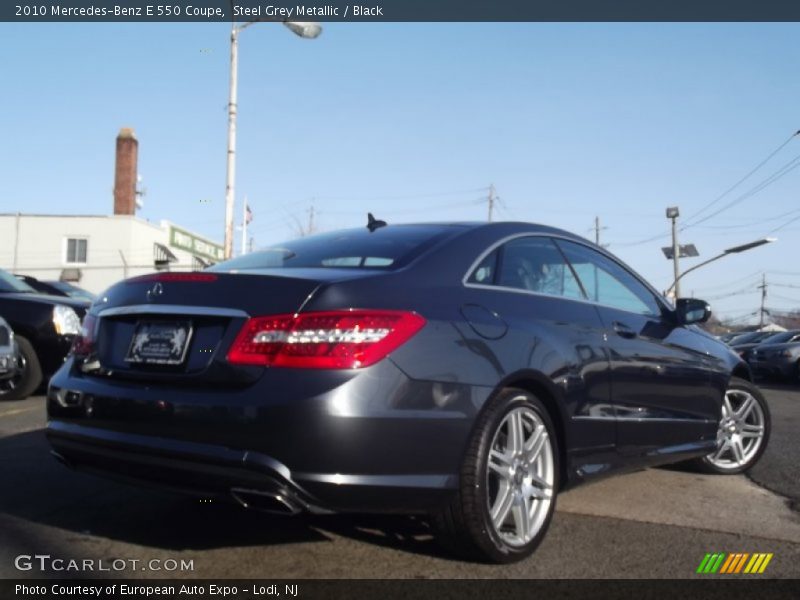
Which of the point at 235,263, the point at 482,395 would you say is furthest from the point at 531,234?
the point at 235,263

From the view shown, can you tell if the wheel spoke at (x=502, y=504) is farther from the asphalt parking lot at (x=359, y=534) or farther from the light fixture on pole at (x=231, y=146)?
the light fixture on pole at (x=231, y=146)

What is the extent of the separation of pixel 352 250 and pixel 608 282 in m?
1.56

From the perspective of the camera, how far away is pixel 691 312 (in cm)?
488

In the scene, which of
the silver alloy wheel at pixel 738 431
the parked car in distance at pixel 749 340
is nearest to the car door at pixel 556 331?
the silver alloy wheel at pixel 738 431

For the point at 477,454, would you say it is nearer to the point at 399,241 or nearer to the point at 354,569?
the point at 354,569

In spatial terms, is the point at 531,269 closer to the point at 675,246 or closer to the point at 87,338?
the point at 87,338

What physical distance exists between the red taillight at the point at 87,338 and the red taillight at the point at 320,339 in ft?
2.89

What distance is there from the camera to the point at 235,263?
3.91 m

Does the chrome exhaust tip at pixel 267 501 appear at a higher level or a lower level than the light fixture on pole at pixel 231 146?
lower

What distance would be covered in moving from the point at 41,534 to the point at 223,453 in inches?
49.9

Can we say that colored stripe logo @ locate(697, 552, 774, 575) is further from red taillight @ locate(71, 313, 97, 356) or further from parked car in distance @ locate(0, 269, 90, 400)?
parked car in distance @ locate(0, 269, 90, 400)

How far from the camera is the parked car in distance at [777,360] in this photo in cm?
1689

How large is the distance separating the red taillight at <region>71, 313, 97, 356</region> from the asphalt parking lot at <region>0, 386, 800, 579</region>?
816 mm

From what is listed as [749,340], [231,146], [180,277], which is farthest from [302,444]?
[749,340]
